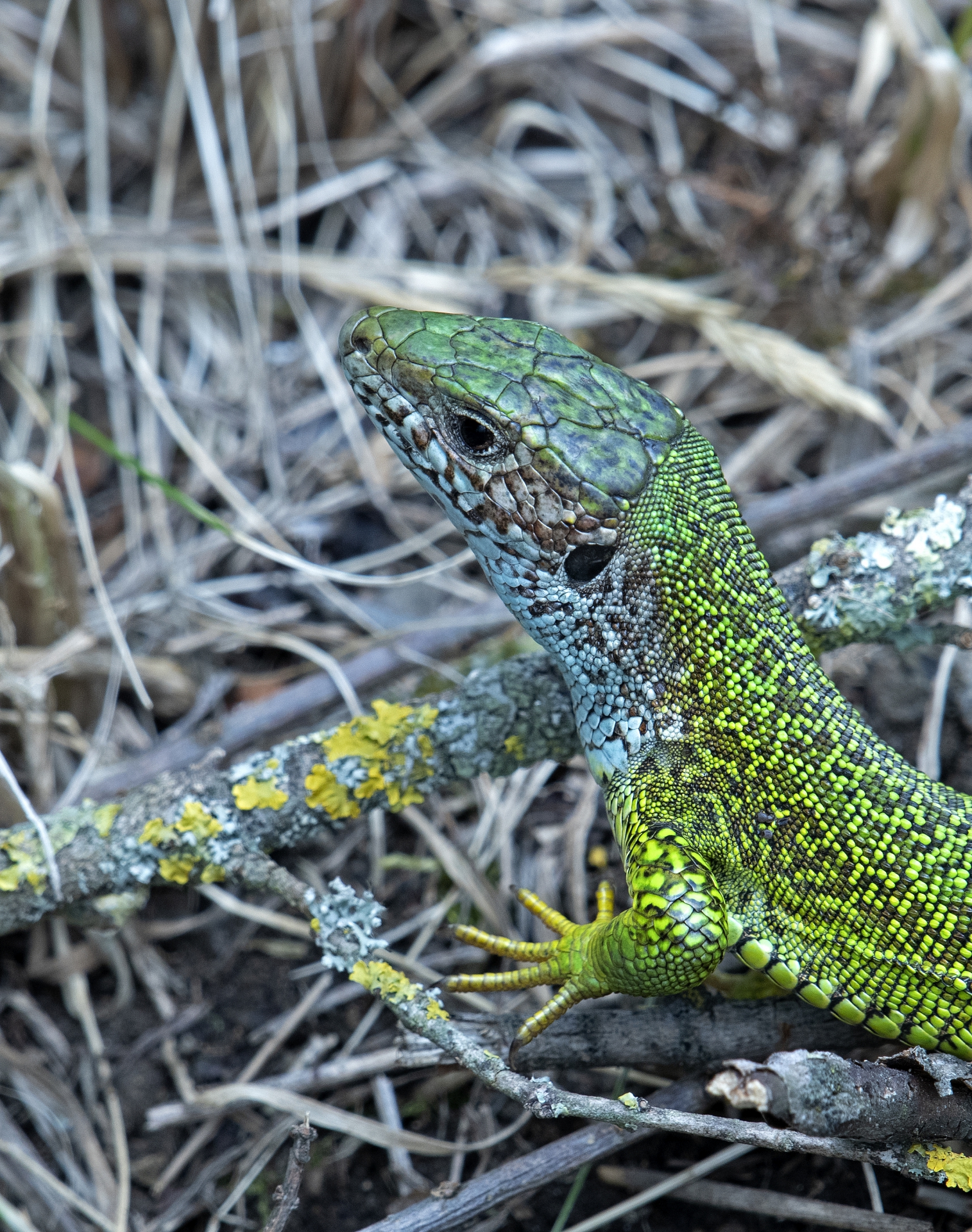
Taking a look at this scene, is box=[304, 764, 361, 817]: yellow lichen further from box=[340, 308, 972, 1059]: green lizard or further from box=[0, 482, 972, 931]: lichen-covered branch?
box=[340, 308, 972, 1059]: green lizard

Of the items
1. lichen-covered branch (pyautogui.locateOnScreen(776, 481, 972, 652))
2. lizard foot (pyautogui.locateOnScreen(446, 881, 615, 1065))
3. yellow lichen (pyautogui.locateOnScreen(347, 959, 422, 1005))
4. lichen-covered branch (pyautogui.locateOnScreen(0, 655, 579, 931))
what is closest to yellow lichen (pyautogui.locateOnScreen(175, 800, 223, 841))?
lichen-covered branch (pyautogui.locateOnScreen(0, 655, 579, 931))

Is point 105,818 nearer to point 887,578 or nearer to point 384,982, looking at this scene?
point 384,982

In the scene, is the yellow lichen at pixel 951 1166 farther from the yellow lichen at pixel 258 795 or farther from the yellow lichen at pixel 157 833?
the yellow lichen at pixel 157 833

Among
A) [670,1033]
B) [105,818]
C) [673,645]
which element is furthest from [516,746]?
[105,818]

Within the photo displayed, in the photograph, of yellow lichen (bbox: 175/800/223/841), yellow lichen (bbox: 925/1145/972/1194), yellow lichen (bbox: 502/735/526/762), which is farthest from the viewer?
yellow lichen (bbox: 502/735/526/762)

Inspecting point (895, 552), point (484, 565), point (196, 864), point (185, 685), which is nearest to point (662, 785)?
point (484, 565)

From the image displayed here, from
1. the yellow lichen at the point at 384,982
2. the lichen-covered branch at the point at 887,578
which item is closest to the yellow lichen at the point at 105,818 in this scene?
the yellow lichen at the point at 384,982
